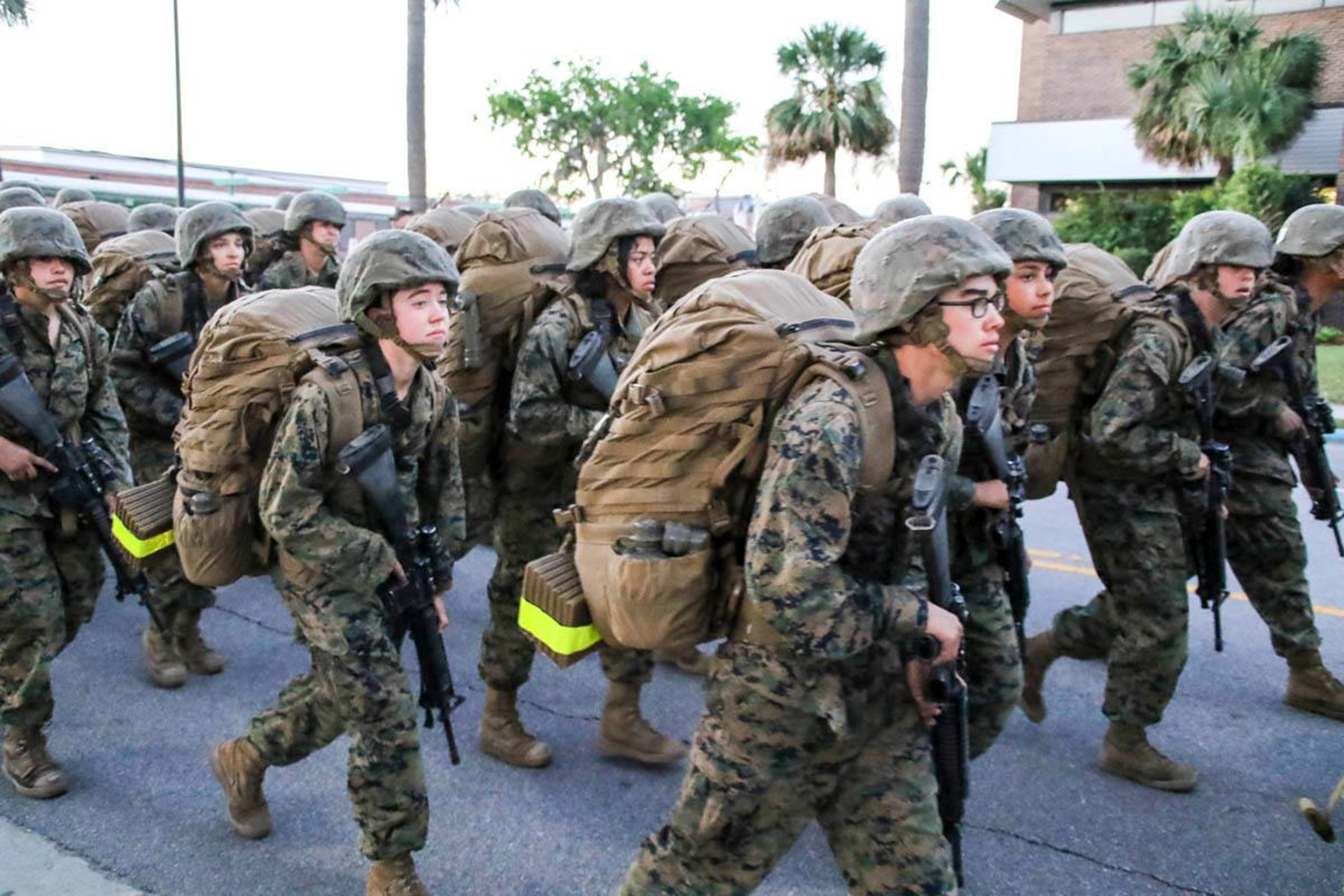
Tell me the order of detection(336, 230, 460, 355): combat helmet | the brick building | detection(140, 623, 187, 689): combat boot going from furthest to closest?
the brick building, detection(140, 623, 187, 689): combat boot, detection(336, 230, 460, 355): combat helmet

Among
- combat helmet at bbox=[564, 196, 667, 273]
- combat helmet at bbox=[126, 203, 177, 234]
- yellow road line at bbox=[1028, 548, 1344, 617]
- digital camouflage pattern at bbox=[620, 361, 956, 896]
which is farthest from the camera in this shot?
combat helmet at bbox=[126, 203, 177, 234]

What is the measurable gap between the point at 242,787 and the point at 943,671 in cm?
248

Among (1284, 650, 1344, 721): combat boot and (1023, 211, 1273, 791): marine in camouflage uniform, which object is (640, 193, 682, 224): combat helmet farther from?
(1284, 650, 1344, 721): combat boot

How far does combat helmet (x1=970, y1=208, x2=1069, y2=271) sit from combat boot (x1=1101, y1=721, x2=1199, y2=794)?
181cm

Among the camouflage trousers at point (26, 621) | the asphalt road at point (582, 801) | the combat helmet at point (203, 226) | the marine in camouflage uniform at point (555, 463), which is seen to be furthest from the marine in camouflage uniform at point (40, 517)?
the marine in camouflage uniform at point (555, 463)

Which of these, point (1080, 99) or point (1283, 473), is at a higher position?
point (1080, 99)

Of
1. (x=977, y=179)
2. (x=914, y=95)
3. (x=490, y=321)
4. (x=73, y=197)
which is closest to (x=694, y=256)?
(x=490, y=321)

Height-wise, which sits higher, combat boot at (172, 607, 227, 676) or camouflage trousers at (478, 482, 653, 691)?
camouflage trousers at (478, 482, 653, 691)

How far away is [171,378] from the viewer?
5.73 m

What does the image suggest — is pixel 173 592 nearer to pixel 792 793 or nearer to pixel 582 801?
pixel 582 801

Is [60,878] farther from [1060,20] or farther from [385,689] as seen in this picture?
[1060,20]

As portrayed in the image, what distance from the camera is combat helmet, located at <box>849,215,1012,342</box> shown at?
2637mm

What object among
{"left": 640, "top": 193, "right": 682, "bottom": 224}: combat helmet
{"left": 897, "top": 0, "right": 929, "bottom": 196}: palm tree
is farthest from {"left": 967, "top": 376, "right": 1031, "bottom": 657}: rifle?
{"left": 897, "top": 0, "right": 929, "bottom": 196}: palm tree

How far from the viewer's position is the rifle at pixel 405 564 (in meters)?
3.42
